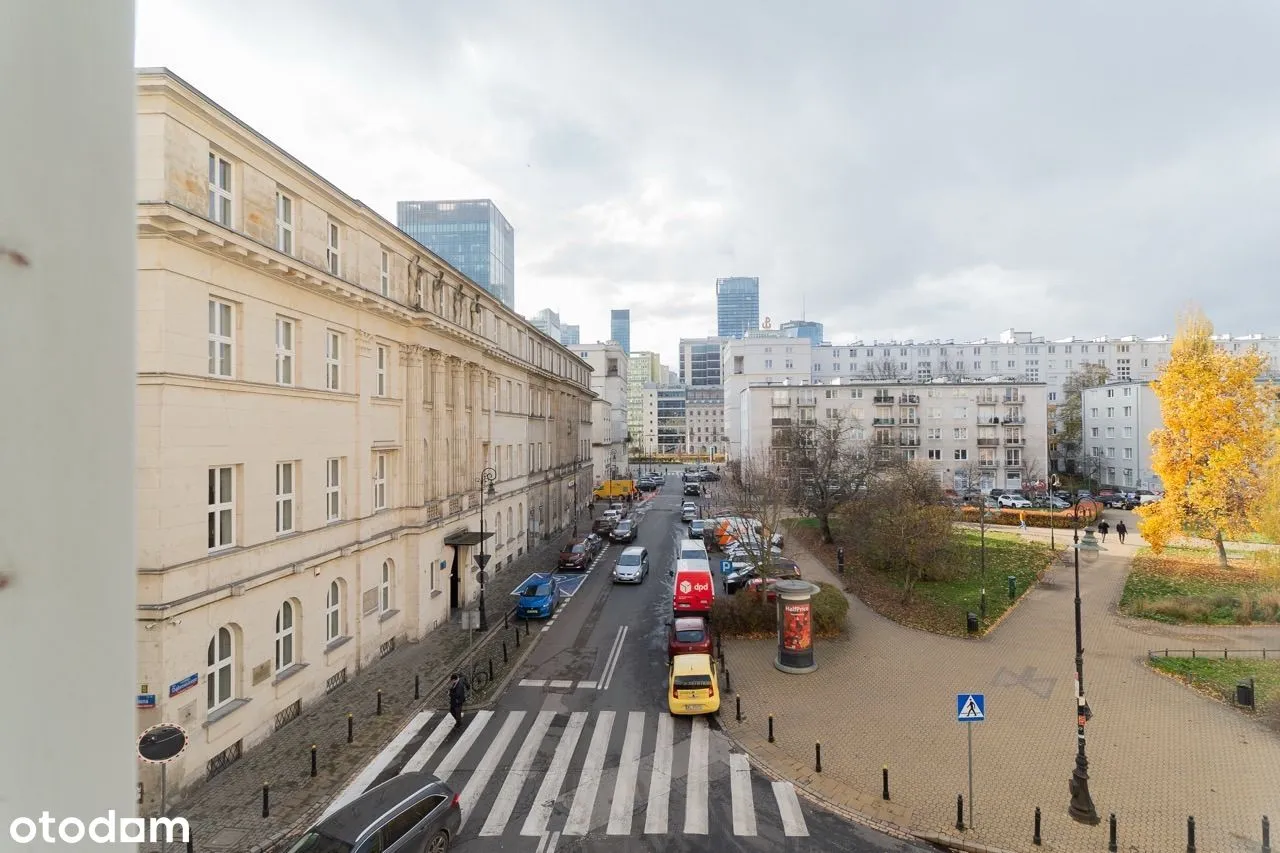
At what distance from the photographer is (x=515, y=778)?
550 inches

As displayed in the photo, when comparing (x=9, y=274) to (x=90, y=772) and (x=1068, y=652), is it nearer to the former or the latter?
(x=90, y=772)

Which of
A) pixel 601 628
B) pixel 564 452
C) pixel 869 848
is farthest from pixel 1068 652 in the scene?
pixel 564 452

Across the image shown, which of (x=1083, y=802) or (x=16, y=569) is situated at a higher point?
(x=16, y=569)

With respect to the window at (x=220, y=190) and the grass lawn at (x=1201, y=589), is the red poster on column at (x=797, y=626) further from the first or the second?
the window at (x=220, y=190)

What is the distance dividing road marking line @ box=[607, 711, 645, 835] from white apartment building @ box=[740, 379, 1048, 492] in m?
49.6

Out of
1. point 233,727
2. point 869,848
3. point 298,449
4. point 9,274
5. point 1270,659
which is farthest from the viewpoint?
point 1270,659

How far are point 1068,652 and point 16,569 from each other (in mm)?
26288

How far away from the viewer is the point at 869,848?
1166 centimetres

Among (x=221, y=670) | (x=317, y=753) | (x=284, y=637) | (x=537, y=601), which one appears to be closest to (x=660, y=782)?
(x=317, y=753)

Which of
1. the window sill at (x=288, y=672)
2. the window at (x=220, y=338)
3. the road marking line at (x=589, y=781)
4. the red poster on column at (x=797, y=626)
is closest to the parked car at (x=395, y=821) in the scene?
the road marking line at (x=589, y=781)

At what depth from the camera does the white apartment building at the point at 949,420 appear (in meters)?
64.9

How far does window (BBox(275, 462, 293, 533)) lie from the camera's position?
16391 mm

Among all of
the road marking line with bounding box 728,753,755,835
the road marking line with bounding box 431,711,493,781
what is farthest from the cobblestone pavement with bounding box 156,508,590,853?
the road marking line with bounding box 728,753,755,835

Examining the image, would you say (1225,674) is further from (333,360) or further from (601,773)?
(333,360)
